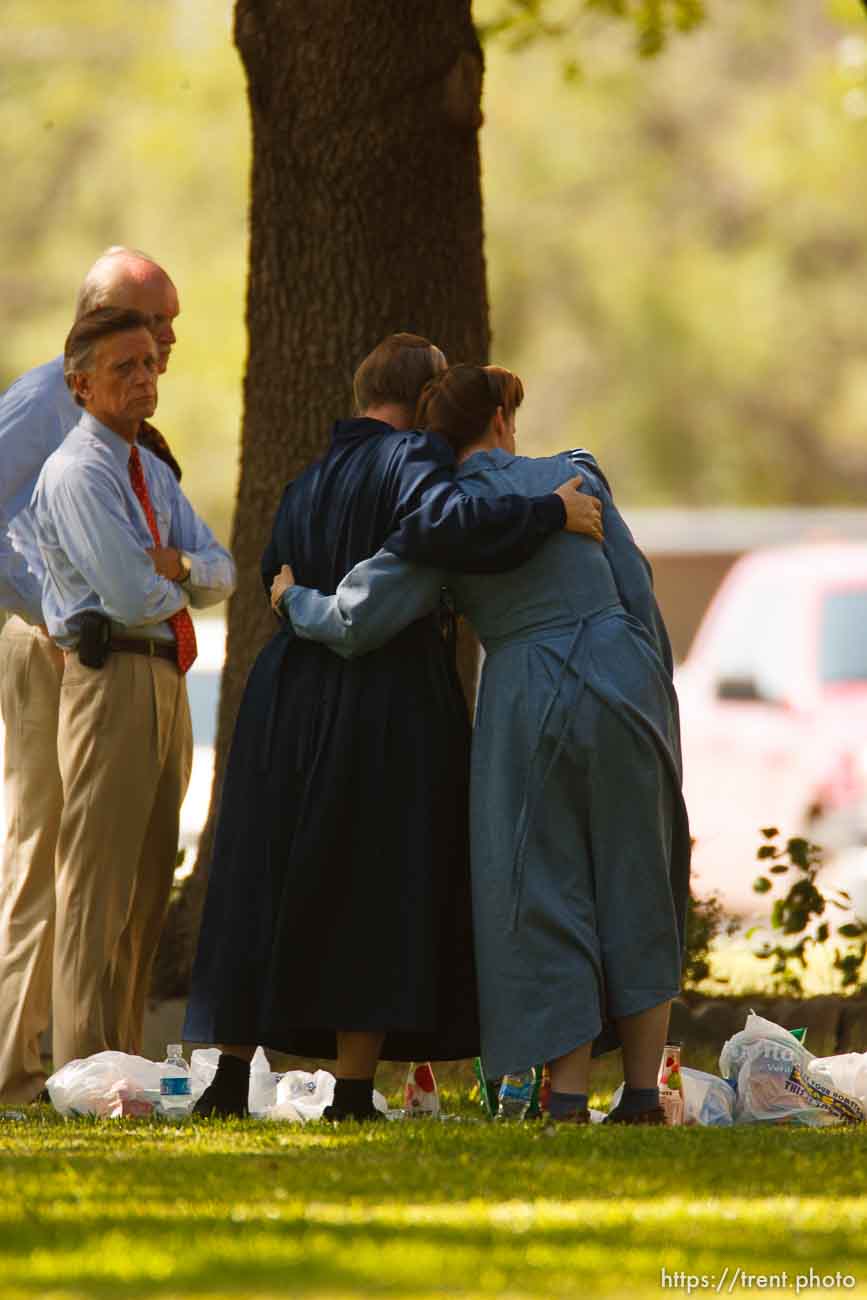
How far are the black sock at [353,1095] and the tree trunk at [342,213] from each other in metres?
2.17

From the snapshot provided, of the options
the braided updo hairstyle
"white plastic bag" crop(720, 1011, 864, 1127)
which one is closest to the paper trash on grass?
"white plastic bag" crop(720, 1011, 864, 1127)

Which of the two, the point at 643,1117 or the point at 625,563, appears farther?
the point at 625,563

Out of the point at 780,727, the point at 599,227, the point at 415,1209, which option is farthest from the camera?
the point at 599,227

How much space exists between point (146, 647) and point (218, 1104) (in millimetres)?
1176

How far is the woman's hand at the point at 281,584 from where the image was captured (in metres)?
5.99

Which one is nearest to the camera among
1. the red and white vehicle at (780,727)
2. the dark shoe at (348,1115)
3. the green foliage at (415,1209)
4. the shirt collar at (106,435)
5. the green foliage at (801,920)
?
the green foliage at (415,1209)

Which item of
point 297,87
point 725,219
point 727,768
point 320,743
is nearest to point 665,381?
point 725,219

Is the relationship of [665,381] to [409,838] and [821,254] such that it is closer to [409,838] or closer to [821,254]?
[821,254]

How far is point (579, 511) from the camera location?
19.1 feet

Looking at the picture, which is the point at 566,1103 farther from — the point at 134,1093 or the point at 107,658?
the point at 107,658

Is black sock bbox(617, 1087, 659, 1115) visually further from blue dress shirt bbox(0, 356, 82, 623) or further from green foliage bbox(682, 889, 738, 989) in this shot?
green foliage bbox(682, 889, 738, 989)

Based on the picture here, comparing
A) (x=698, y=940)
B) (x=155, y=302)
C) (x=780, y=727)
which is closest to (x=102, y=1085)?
(x=155, y=302)

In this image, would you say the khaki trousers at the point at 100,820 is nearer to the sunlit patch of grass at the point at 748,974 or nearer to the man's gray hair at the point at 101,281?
the man's gray hair at the point at 101,281

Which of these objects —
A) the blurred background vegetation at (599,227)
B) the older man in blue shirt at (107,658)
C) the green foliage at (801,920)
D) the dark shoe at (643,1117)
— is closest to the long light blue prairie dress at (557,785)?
the dark shoe at (643,1117)
